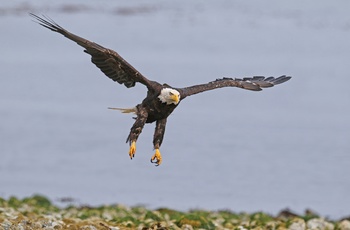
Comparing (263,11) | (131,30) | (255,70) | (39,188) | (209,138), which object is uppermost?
(263,11)

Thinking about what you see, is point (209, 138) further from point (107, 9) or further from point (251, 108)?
point (107, 9)

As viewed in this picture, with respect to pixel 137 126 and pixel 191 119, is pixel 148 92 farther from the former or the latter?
pixel 191 119

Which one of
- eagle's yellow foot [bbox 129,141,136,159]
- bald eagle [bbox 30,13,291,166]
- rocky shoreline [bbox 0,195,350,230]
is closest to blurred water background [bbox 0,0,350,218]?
rocky shoreline [bbox 0,195,350,230]

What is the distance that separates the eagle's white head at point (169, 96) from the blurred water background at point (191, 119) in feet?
19.3

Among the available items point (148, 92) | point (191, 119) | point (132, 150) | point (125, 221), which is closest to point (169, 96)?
point (148, 92)

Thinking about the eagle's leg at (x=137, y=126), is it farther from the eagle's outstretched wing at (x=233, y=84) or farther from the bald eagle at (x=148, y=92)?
the eagle's outstretched wing at (x=233, y=84)

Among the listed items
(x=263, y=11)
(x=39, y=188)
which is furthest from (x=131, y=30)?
(x=39, y=188)

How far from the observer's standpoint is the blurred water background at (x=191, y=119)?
17422mm

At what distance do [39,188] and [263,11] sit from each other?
26.1 m

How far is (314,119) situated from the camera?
22781 millimetres

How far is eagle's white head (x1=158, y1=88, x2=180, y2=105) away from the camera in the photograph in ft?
33.2

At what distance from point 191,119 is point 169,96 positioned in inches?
503

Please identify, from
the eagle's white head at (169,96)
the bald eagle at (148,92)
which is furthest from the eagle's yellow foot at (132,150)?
the eagle's white head at (169,96)

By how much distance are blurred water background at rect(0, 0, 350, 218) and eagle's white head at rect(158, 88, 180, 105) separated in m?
5.87
